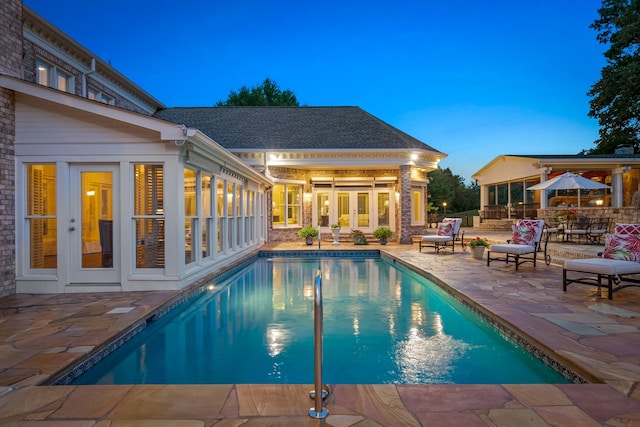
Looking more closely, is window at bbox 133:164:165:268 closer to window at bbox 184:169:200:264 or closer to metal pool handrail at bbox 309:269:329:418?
window at bbox 184:169:200:264

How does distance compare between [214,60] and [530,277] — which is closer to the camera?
[530,277]

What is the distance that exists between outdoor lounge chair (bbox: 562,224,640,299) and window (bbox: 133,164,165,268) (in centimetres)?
651

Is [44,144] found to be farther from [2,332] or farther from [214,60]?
[214,60]

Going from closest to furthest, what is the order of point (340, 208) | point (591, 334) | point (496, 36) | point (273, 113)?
1. point (591, 334)
2. point (340, 208)
3. point (273, 113)
4. point (496, 36)

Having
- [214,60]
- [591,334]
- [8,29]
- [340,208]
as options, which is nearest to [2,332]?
[8,29]

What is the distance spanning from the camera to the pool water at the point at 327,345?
150 inches

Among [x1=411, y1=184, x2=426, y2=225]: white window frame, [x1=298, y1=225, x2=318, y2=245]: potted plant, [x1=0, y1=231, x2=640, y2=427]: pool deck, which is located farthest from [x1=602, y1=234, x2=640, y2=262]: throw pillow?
[x1=411, y1=184, x2=426, y2=225]: white window frame

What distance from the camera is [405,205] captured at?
16.2m

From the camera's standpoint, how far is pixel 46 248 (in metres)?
6.64

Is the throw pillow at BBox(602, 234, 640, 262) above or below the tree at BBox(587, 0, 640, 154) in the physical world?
below

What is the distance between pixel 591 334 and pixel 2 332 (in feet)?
19.9

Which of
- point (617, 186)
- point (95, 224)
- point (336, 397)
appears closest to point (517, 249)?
point (336, 397)

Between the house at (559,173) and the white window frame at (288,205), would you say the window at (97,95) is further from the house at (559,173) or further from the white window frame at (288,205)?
the house at (559,173)

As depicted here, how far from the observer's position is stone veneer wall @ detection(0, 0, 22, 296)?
6.22 meters
